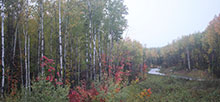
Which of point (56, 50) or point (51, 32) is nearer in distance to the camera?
point (51, 32)

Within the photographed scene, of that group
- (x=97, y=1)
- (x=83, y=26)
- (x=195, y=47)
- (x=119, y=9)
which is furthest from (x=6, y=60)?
(x=195, y=47)

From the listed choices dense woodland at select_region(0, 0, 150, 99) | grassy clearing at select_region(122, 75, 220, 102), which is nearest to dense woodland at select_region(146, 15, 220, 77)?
grassy clearing at select_region(122, 75, 220, 102)

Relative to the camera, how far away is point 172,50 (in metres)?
70.7

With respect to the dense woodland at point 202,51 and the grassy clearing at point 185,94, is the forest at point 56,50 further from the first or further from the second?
the dense woodland at point 202,51

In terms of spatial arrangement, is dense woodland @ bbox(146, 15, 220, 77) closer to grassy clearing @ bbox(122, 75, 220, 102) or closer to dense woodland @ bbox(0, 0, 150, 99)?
grassy clearing @ bbox(122, 75, 220, 102)

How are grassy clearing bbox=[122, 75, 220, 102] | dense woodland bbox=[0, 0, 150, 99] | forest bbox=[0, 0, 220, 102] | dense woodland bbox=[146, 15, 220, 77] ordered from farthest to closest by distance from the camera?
1. dense woodland bbox=[146, 15, 220, 77]
2. grassy clearing bbox=[122, 75, 220, 102]
3. dense woodland bbox=[0, 0, 150, 99]
4. forest bbox=[0, 0, 220, 102]

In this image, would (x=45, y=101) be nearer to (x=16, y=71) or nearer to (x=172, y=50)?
(x=16, y=71)

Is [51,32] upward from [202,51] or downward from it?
upward

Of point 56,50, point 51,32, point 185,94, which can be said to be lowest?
point 185,94

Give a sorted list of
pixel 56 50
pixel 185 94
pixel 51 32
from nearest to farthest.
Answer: pixel 51 32 < pixel 56 50 < pixel 185 94

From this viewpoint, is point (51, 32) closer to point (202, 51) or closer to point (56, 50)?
point (56, 50)

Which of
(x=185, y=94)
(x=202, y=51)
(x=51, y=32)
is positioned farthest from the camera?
(x=202, y=51)

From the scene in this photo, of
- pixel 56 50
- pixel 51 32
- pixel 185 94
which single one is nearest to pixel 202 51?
pixel 185 94

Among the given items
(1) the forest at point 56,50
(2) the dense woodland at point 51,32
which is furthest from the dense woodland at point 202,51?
(2) the dense woodland at point 51,32
